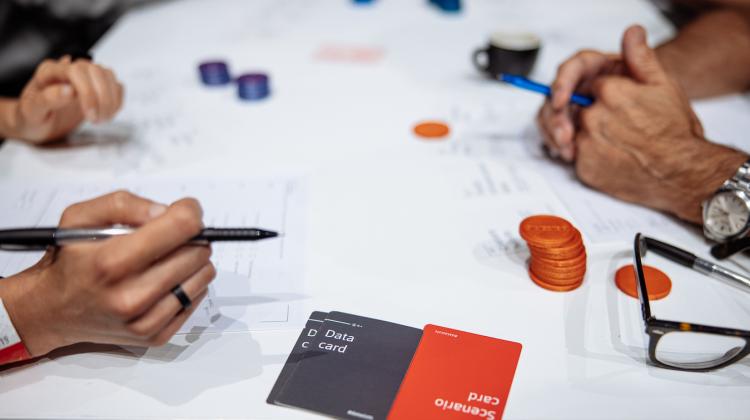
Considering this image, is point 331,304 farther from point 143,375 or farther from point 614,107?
point 614,107

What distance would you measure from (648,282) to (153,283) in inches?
24.7

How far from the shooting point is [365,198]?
955mm

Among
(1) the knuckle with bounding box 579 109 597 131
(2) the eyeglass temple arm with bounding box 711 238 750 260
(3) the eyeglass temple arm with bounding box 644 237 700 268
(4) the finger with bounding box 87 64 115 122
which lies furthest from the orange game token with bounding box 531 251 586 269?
(4) the finger with bounding box 87 64 115 122

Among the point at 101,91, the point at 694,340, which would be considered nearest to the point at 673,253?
the point at 694,340

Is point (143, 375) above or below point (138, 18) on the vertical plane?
below

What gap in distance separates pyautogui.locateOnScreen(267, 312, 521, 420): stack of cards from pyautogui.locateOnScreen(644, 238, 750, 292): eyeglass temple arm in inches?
10.9

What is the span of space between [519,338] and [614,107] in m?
0.50

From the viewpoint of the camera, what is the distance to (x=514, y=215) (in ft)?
2.96

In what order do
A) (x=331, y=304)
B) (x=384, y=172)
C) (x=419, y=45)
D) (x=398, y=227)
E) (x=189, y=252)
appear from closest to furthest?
(x=189, y=252)
(x=331, y=304)
(x=398, y=227)
(x=384, y=172)
(x=419, y=45)

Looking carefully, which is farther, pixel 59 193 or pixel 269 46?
pixel 269 46

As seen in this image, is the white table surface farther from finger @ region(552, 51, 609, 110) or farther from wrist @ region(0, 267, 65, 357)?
finger @ region(552, 51, 609, 110)

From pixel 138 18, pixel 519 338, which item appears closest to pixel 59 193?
pixel 519 338

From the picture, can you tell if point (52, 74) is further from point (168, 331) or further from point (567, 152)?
point (567, 152)

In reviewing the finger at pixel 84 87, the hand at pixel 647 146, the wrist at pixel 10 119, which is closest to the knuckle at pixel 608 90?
the hand at pixel 647 146
